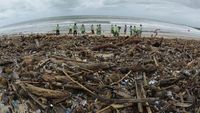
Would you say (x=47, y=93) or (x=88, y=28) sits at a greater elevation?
(x=47, y=93)

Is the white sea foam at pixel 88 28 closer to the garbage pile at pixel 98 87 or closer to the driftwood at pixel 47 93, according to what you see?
the garbage pile at pixel 98 87

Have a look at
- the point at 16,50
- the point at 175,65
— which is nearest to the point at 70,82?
the point at 175,65

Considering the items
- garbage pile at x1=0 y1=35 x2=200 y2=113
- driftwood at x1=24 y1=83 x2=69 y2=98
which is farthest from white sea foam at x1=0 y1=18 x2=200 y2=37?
driftwood at x1=24 y1=83 x2=69 y2=98

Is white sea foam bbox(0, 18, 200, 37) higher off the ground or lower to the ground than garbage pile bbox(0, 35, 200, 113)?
lower

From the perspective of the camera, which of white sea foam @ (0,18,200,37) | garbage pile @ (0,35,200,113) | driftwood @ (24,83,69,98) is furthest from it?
white sea foam @ (0,18,200,37)

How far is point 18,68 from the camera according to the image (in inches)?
395

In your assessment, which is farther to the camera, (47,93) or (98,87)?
(98,87)

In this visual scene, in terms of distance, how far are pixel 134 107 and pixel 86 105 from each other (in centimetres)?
99

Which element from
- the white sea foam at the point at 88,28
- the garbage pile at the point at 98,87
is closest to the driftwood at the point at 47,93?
the garbage pile at the point at 98,87

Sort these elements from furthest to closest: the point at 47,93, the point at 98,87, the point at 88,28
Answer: the point at 88,28 → the point at 98,87 → the point at 47,93

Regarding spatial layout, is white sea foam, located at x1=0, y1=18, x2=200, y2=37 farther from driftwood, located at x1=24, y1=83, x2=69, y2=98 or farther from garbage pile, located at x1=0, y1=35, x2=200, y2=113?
driftwood, located at x1=24, y1=83, x2=69, y2=98

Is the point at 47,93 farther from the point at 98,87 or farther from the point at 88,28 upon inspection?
the point at 88,28

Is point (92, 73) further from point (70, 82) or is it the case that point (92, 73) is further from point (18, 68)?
point (18, 68)

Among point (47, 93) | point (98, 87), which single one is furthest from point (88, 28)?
point (47, 93)
